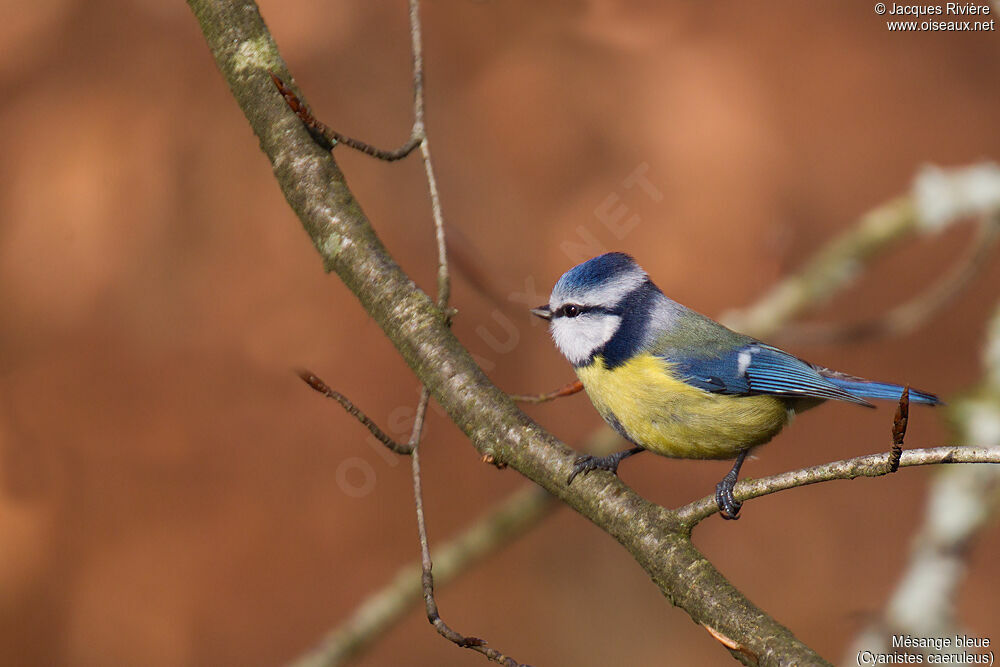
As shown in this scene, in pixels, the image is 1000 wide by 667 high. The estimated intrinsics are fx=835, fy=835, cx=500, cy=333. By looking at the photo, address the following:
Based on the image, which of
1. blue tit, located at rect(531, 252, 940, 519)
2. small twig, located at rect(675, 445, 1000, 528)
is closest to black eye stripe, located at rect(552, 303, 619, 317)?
blue tit, located at rect(531, 252, 940, 519)

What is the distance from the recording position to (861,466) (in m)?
0.63

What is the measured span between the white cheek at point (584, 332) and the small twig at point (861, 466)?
0.42 m

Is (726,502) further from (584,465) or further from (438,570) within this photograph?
(438,570)

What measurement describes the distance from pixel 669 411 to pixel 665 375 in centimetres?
5

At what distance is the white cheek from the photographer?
1083mm

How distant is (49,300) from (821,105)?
1.56 metres

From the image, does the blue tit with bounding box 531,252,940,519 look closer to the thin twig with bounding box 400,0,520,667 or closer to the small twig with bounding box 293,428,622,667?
the thin twig with bounding box 400,0,520,667

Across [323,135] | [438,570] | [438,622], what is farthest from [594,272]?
[438,570]

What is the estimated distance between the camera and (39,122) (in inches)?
60.6

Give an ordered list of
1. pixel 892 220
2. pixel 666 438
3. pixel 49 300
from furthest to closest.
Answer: pixel 892 220 < pixel 49 300 < pixel 666 438

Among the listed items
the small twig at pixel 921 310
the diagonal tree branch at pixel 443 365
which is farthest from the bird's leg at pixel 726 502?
the small twig at pixel 921 310

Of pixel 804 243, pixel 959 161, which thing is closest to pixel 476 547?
pixel 804 243

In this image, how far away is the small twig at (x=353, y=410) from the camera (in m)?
0.84

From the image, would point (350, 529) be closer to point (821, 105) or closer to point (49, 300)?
point (49, 300)
